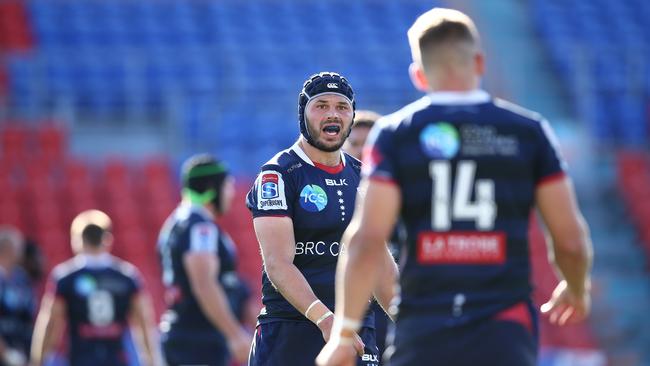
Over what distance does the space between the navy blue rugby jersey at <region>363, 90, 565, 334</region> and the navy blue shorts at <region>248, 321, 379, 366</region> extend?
2.00m

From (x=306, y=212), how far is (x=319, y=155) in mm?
378

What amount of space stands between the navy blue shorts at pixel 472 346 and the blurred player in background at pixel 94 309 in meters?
6.98

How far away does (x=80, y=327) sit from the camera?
1141 cm

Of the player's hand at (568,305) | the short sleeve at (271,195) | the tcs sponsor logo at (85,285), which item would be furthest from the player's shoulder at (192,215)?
the player's hand at (568,305)

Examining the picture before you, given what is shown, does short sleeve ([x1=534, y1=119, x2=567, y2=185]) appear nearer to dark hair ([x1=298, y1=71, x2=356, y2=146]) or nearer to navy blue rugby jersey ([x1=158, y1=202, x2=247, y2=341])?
dark hair ([x1=298, y1=71, x2=356, y2=146])

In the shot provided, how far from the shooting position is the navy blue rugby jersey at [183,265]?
32.1ft

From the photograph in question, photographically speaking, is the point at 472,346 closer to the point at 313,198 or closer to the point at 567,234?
the point at 567,234

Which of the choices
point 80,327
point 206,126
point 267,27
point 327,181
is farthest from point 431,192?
point 267,27

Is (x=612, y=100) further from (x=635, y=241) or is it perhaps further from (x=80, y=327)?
(x=80, y=327)

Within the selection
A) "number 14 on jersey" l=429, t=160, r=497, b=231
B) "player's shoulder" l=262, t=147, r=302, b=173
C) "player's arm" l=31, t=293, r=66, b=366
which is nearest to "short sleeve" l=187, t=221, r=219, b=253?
"player's arm" l=31, t=293, r=66, b=366

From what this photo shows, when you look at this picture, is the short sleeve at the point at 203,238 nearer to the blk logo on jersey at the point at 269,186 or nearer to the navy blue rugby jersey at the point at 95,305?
the navy blue rugby jersey at the point at 95,305

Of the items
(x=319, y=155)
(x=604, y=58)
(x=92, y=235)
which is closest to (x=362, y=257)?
(x=319, y=155)

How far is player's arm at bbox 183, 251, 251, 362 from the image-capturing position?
9.63 metres

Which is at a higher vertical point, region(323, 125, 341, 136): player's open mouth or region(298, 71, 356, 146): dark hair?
region(298, 71, 356, 146): dark hair
